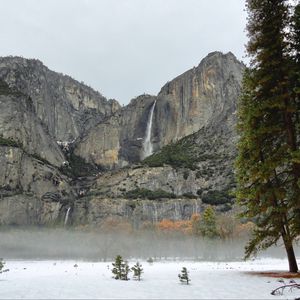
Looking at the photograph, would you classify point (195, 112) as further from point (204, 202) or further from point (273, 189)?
point (273, 189)

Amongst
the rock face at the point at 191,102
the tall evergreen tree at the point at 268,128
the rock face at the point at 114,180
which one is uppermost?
the rock face at the point at 191,102

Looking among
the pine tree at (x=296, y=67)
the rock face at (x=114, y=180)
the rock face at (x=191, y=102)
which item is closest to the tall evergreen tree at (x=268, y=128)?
the pine tree at (x=296, y=67)

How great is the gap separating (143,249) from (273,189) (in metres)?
60.4

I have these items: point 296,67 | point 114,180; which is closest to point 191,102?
point 114,180

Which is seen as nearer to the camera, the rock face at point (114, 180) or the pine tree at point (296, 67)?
the pine tree at point (296, 67)

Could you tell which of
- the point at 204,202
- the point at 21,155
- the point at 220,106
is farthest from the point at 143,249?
the point at 220,106

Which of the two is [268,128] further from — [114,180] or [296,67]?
[114,180]

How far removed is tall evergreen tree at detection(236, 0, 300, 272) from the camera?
63.4 ft

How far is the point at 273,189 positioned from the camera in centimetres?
1942

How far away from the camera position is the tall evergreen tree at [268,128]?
63.4 feet

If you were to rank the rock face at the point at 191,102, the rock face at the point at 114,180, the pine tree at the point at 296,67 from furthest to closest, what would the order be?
the rock face at the point at 191,102 < the rock face at the point at 114,180 < the pine tree at the point at 296,67

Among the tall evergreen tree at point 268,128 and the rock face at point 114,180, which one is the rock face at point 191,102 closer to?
the rock face at point 114,180

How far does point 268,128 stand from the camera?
19531 mm

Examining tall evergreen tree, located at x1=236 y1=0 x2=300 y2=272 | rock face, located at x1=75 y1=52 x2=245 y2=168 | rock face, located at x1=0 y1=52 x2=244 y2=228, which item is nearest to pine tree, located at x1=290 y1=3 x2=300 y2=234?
tall evergreen tree, located at x1=236 y1=0 x2=300 y2=272
